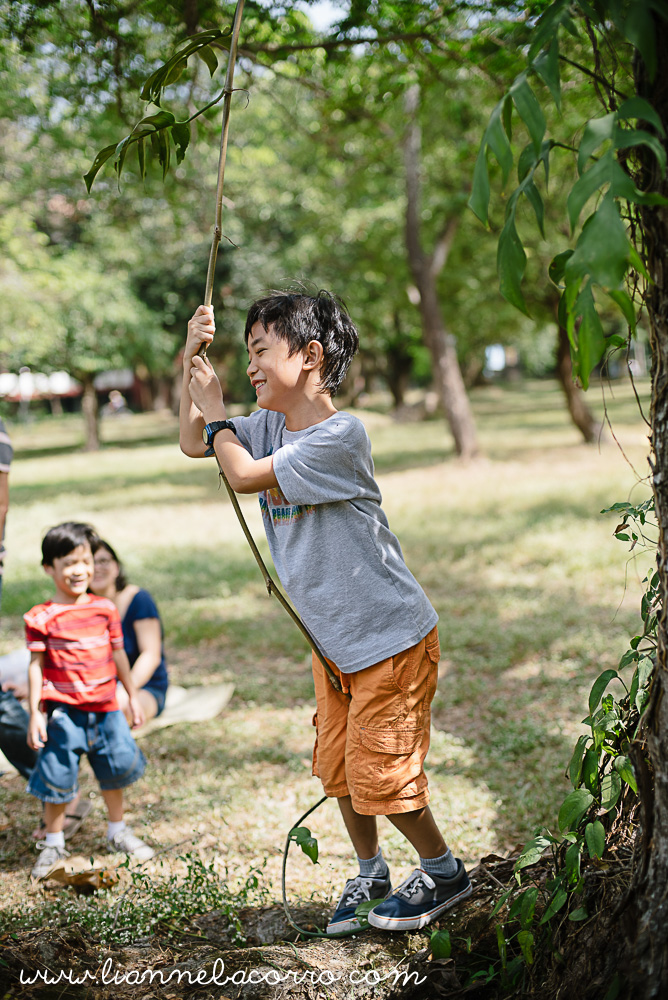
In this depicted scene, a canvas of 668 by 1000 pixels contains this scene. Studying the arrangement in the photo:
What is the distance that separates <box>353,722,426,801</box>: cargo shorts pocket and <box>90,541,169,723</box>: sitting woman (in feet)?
6.53

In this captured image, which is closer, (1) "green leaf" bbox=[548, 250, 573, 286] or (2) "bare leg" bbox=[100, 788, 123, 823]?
(1) "green leaf" bbox=[548, 250, 573, 286]

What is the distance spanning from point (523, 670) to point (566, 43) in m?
3.47

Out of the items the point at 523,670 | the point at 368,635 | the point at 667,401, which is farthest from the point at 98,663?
the point at 523,670

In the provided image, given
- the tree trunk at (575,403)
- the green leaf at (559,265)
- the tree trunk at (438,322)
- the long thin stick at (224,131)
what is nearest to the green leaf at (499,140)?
the green leaf at (559,265)

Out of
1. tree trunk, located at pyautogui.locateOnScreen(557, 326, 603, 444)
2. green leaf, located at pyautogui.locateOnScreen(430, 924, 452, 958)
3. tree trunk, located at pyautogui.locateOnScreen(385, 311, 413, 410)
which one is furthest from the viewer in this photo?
tree trunk, located at pyautogui.locateOnScreen(385, 311, 413, 410)

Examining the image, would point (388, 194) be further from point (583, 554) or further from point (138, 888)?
point (138, 888)

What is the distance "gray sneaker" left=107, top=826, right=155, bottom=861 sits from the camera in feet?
10.6

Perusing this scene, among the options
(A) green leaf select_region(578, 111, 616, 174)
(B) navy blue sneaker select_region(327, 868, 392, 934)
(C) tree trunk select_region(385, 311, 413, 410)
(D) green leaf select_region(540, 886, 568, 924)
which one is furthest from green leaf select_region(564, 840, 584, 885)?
(C) tree trunk select_region(385, 311, 413, 410)

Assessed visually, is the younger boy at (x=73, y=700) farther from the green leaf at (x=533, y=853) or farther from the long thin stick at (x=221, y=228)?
the green leaf at (x=533, y=853)

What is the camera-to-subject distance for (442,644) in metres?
5.73

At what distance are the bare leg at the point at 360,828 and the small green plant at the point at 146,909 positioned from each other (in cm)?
42

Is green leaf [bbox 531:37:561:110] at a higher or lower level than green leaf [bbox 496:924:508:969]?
higher

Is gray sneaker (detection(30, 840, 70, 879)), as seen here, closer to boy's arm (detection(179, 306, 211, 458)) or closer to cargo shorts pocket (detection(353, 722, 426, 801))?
cargo shorts pocket (detection(353, 722, 426, 801))

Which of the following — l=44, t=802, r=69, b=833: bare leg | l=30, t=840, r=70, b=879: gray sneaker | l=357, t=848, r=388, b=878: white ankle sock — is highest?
l=357, t=848, r=388, b=878: white ankle sock
